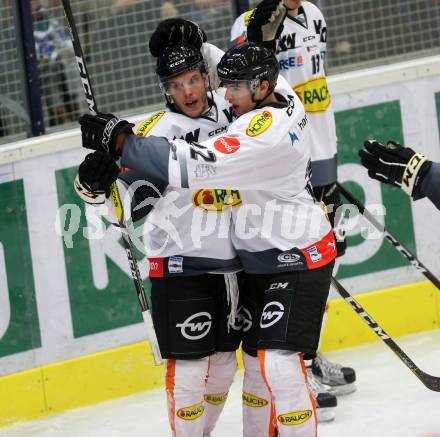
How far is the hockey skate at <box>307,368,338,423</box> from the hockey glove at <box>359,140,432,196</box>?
1.11 metres

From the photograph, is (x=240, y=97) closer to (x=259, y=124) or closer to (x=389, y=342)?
(x=259, y=124)

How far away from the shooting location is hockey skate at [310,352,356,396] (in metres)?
4.26

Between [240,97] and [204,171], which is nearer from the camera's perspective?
[204,171]

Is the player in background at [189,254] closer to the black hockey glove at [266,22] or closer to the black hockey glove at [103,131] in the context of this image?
the black hockey glove at [103,131]

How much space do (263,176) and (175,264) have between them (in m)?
0.42

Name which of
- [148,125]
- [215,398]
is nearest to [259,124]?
[148,125]

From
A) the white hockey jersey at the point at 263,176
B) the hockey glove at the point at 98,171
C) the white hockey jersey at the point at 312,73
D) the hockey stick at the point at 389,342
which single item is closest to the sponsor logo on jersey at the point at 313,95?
the white hockey jersey at the point at 312,73

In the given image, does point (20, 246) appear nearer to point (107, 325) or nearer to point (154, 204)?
point (107, 325)

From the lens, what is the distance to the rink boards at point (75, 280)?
4.34 metres

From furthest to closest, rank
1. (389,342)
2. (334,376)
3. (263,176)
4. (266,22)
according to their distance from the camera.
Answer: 1. (334,376)
2. (266,22)
3. (389,342)
4. (263,176)

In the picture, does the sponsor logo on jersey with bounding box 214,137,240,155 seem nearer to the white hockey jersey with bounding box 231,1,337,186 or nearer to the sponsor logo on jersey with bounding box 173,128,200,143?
the sponsor logo on jersey with bounding box 173,128,200,143

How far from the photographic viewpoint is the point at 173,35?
332 centimetres

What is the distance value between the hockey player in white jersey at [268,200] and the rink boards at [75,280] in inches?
49.3

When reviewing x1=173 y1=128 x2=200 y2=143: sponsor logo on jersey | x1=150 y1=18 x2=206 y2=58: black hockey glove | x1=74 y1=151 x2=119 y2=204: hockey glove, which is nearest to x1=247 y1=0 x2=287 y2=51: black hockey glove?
x1=150 y1=18 x2=206 y2=58: black hockey glove
